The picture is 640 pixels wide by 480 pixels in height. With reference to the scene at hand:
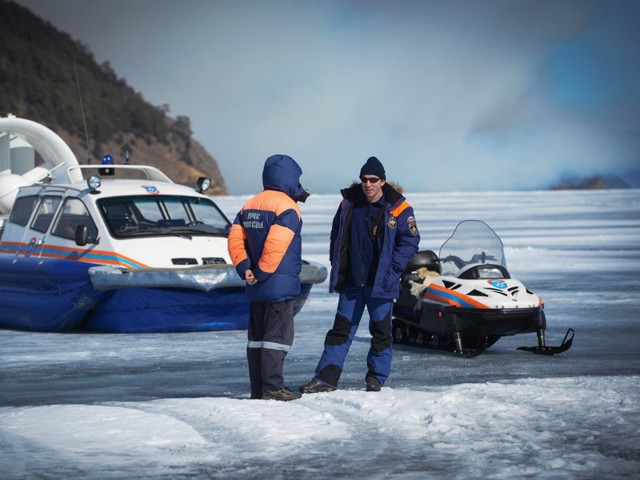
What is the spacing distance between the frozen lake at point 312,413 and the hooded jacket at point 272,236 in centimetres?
77

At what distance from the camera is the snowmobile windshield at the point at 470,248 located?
1098 cm

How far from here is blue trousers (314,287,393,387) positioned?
8.01 meters

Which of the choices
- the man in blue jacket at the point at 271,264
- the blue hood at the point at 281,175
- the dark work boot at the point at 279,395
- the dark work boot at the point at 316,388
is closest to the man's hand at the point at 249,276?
the man in blue jacket at the point at 271,264

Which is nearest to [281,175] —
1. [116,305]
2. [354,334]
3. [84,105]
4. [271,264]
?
[271,264]

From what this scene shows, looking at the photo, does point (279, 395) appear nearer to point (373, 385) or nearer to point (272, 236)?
point (373, 385)

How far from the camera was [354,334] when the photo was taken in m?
8.08

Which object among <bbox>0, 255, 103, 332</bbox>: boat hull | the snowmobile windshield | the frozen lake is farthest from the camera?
<bbox>0, 255, 103, 332</bbox>: boat hull

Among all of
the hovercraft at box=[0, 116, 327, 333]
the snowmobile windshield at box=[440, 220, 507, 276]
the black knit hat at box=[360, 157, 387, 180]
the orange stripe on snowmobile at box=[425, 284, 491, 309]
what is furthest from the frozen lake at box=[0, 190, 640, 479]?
the black knit hat at box=[360, 157, 387, 180]

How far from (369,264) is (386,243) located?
187mm

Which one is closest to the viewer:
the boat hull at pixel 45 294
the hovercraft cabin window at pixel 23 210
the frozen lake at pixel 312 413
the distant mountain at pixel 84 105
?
the frozen lake at pixel 312 413

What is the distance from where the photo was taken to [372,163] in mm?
8094

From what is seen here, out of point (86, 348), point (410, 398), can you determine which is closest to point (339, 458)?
point (410, 398)

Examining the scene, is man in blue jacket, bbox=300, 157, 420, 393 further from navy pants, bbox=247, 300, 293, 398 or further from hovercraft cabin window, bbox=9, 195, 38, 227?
hovercraft cabin window, bbox=9, 195, 38, 227

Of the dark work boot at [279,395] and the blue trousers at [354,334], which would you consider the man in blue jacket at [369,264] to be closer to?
the blue trousers at [354,334]
